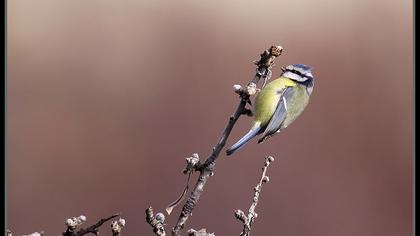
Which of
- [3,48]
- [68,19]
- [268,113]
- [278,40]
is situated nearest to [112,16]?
[68,19]

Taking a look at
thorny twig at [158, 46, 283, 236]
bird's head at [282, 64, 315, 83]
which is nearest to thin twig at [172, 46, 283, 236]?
thorny twig at [158, 46, 283, 236]

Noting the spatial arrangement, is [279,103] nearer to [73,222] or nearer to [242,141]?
[242,141]

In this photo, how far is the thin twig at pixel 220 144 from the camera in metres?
0.43

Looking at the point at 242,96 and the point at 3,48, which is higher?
the point at 3,48

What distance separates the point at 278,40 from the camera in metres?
0.93

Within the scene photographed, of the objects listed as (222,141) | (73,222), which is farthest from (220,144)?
(73,222)

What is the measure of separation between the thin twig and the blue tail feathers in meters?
0.07

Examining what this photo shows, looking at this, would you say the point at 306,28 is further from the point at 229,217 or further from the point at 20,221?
the point at 20,221

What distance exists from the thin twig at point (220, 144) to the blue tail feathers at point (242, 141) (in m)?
0.07

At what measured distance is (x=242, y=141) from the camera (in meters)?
0.52

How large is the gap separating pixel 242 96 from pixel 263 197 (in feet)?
1.60

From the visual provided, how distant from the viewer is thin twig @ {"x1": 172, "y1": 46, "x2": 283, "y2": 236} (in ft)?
1.40

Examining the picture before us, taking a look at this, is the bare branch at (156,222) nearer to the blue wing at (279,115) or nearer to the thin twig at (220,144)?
the thin twig at (220,144)

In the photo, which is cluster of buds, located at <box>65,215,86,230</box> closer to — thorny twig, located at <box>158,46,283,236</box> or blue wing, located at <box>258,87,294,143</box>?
thorny twig, located at <box>158,46,283,236</box>
